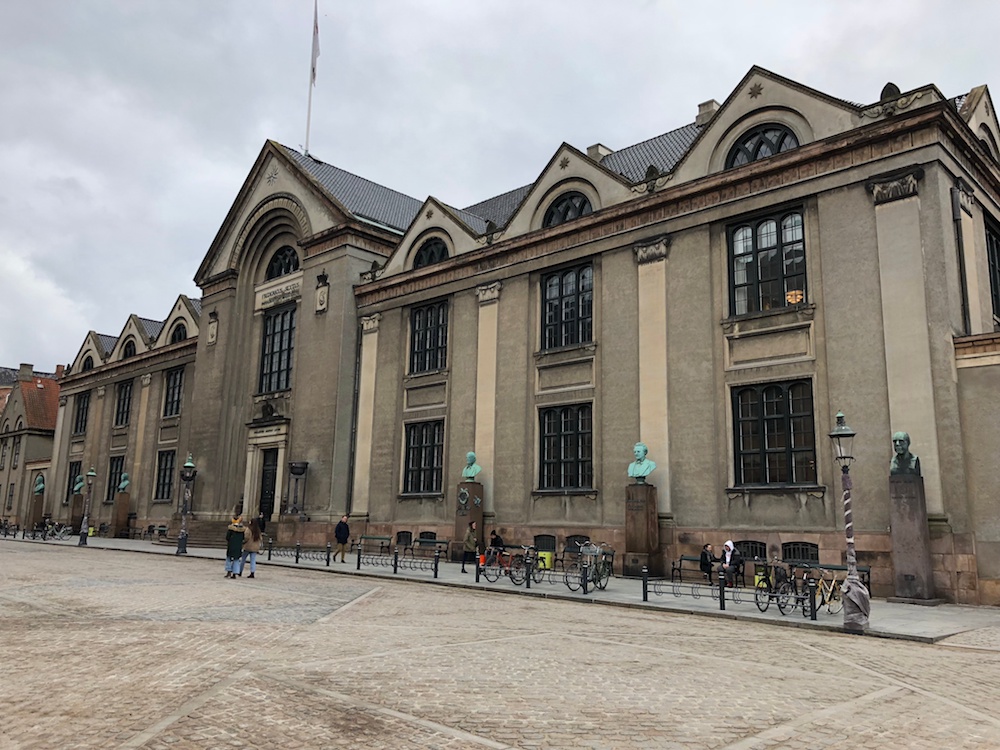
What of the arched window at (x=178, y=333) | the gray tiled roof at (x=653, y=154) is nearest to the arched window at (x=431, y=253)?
the gray tiled roof at (x=653, y=154)

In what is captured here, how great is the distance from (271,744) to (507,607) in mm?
11181

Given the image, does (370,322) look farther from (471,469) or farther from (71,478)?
(71,478)

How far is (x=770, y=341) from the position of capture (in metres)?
22.5

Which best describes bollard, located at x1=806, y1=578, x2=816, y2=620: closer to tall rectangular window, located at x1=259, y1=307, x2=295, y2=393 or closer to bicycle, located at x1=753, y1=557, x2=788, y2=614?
bicycle, located at x1=753, y1=557, x2=788, y2=614

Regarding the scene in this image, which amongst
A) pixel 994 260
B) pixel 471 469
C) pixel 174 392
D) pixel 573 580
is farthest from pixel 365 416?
pixel 994 260

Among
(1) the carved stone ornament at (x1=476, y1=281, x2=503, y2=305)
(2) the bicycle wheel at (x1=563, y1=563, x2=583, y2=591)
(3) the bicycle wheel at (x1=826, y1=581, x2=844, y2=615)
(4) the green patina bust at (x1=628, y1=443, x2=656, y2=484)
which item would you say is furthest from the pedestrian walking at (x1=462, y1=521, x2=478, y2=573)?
(3) the bicycle wheel at (x1=826, y1=581, x2=844, y2=615)

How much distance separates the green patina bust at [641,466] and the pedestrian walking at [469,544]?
5814mm

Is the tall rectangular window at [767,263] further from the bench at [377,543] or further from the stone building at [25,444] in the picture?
the stone building at [25,444]

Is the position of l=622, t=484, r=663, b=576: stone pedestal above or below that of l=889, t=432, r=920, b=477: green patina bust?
below

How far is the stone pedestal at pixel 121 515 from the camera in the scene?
48.8m

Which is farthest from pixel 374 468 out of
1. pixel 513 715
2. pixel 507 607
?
pixel 513 715

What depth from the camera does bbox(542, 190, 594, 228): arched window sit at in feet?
93.5

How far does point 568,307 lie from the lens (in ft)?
93.4

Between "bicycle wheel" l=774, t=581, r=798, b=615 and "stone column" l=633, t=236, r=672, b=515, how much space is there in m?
6.94
